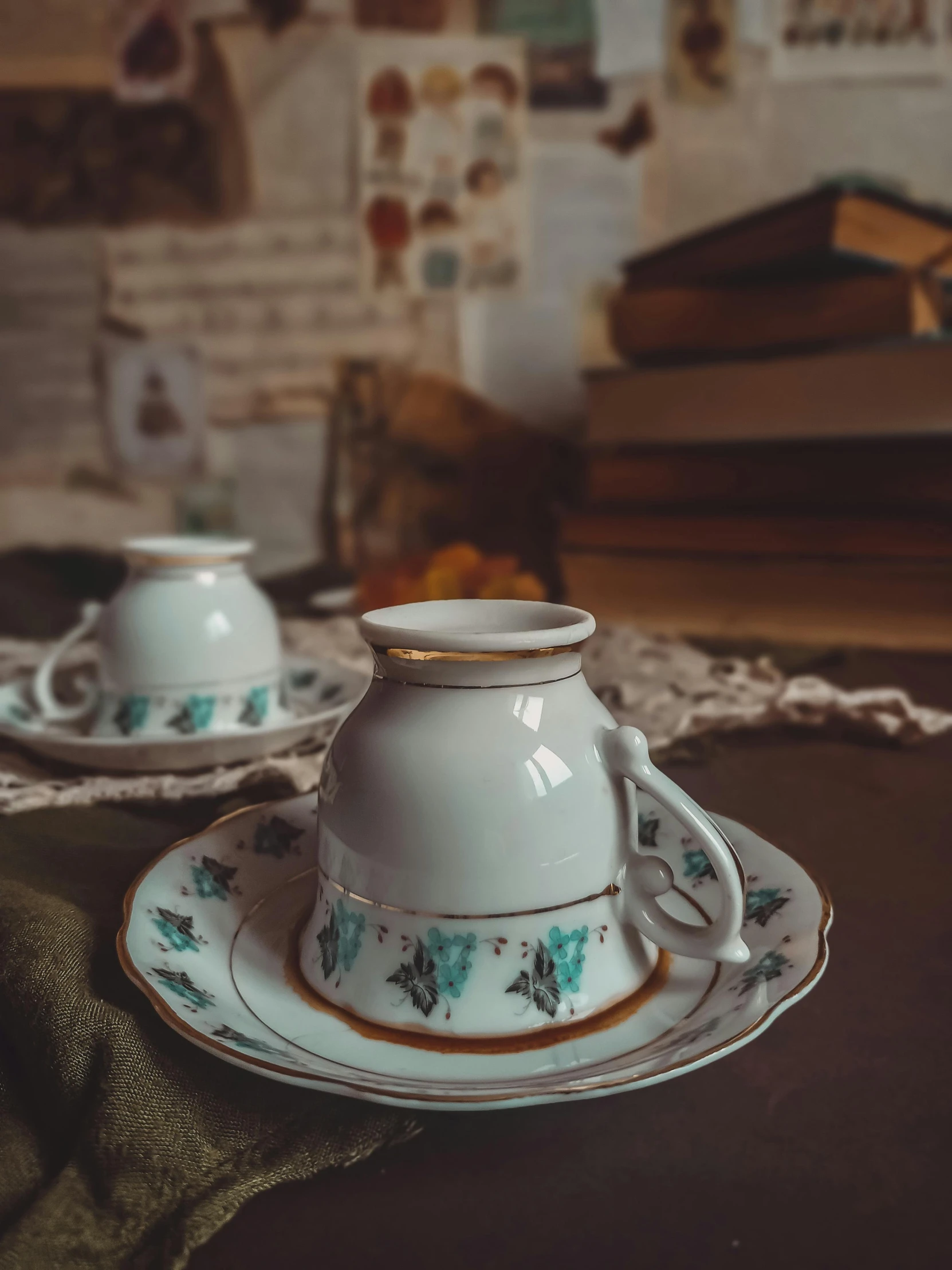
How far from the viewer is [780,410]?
3.24 ft

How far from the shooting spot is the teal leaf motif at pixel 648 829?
487mm

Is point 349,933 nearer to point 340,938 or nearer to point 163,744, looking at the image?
point 340,938

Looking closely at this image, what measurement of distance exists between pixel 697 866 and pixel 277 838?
19 cm

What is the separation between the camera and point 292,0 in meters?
1.27

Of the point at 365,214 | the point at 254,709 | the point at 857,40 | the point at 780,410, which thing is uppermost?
the point at 857,40

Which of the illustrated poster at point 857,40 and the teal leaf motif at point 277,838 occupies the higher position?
the illustrated poster at point 857,40

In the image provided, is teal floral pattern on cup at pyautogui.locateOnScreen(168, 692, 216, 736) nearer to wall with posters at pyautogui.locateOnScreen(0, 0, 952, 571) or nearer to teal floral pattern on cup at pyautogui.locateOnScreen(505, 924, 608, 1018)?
teal floral pattern on cup at pyautogui.locateOnScreen(505, 924, 608, 1018)

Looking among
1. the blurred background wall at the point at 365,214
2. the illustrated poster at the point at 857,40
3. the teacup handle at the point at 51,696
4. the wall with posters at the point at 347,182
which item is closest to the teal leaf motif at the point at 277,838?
the teacup handle at the point at 51,696

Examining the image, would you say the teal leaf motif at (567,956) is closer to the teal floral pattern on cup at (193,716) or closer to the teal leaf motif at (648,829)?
the teal leaf motif at (648,829)

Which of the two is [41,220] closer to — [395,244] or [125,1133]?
[395,244]

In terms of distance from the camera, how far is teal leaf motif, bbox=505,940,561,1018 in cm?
36

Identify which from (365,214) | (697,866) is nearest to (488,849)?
(697,866)

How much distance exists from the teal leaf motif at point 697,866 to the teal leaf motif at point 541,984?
A: 0.11 m

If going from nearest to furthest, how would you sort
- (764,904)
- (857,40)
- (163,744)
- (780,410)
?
(764,904), (163,744), (780,410), (857,40)
